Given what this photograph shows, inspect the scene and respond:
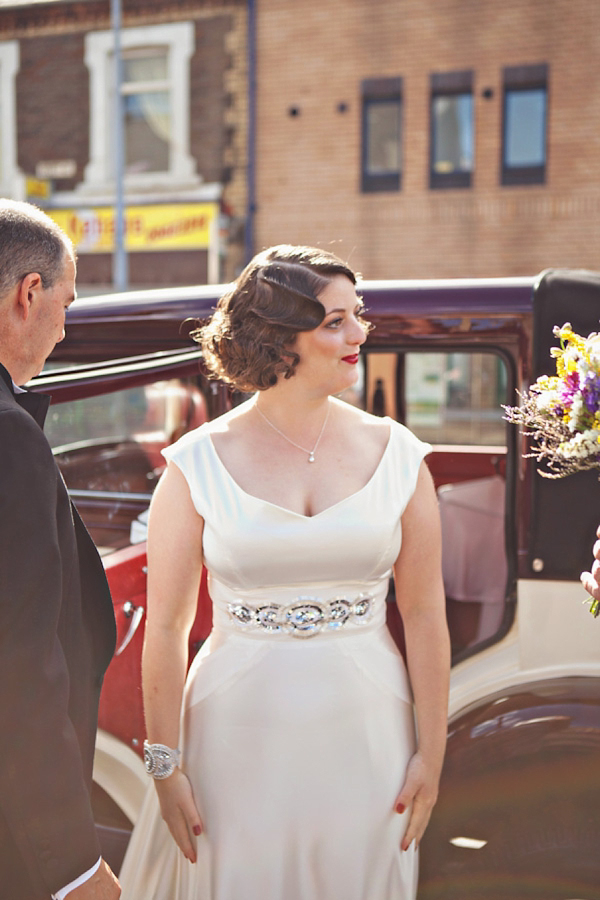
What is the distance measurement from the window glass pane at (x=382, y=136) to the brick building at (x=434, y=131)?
0.02 metres

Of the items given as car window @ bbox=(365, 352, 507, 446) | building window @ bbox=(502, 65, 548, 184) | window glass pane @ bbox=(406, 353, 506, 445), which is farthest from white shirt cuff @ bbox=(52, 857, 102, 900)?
building window @ bbox=(502, 65, 548, 184)

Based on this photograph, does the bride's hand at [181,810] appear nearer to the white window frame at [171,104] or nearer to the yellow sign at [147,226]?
the yellow sign at [147,226]

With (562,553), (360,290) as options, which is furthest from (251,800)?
(360,290)

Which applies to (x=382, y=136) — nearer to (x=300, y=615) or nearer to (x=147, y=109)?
(x=147, y=109)

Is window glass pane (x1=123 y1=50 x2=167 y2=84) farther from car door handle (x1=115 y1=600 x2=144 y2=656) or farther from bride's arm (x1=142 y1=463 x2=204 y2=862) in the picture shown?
bride's arm (x1=142 y1=463 x2=204 y2=862)

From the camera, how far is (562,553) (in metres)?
2.04

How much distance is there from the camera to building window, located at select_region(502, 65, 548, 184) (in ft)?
41.7

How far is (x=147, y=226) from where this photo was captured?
14461 mm

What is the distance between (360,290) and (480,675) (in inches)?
40.9

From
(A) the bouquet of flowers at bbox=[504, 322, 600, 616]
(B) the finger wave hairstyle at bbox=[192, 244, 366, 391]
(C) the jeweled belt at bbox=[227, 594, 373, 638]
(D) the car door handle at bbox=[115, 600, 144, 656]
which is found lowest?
(D) the car door handle at bbox=[115, 600, 144, 656]

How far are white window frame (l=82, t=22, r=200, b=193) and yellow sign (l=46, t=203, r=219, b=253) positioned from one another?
41cm

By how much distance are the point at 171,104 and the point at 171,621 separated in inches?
548

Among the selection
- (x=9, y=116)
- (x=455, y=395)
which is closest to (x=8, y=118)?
(x=9, y=116)

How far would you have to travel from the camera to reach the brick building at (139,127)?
13781mm
